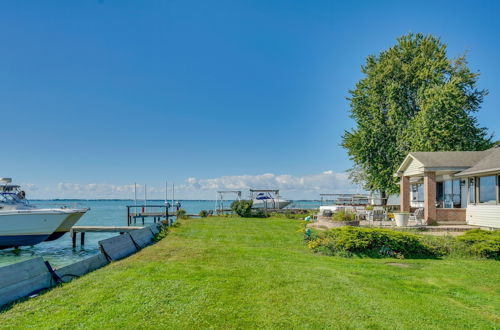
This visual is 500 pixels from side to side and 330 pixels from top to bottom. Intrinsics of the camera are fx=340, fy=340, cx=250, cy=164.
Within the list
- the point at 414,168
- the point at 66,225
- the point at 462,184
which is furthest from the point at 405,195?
the point at 66,225

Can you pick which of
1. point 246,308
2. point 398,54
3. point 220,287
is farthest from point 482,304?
point 398,54

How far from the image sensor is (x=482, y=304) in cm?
591

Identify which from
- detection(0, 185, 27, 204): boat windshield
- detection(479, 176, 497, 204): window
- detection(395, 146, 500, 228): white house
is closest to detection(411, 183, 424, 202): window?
detection(395, 146, 500, 228): white house

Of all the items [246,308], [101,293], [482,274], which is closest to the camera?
[246,308]

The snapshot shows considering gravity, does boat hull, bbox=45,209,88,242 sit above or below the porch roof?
below

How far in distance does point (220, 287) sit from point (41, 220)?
670 inches

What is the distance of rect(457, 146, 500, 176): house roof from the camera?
13.8m

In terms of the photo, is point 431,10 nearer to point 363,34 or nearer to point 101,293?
point 363,34

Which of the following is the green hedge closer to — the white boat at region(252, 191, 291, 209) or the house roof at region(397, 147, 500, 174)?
the house roof at region(397, 147, 500, 174)

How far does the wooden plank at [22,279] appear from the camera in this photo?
6.10m

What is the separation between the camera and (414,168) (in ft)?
58.6

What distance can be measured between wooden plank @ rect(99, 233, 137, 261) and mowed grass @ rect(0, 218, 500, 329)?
725 mm

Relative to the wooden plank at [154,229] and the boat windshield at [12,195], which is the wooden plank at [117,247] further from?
the boat windshield at [12,195]

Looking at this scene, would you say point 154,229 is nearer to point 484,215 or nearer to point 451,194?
point 484,215
